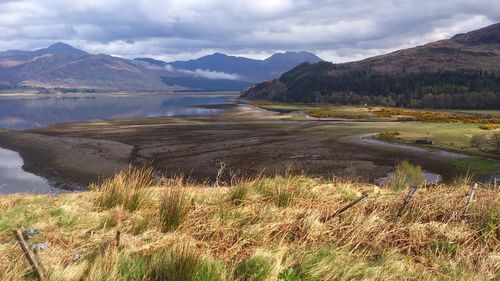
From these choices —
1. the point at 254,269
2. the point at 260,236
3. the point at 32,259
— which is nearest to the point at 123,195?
the point at 260,236

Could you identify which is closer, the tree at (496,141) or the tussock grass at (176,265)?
the tussock grass at (176,265)

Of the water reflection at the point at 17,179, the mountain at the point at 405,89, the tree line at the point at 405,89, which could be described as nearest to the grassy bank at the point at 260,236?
the water reflection at the point at 17,179

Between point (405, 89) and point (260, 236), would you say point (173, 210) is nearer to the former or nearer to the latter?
point (260, 236)

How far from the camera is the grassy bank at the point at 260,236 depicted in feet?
15.8

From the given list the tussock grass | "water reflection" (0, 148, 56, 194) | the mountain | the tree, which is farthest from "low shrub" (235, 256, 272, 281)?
the mountain

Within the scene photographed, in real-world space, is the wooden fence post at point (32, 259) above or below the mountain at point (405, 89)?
above

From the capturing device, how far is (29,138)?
61656 millimetres

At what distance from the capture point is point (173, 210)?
6852mm

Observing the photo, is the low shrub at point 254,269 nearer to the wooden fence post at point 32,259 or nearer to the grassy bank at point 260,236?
the grassy bank at point 260,236

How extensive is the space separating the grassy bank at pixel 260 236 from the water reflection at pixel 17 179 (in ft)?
79.9

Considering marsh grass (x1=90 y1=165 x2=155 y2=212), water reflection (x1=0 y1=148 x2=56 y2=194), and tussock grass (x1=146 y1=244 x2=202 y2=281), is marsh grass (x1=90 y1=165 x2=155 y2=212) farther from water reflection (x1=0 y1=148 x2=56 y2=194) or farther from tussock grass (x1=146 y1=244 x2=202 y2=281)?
water reflection (x1=0 y1=148 x2=56 y2=194)

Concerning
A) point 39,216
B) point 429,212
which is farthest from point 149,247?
point 429,212

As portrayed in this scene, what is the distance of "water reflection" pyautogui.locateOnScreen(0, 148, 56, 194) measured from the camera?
32575 millimetres

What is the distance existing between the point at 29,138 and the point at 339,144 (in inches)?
1605
